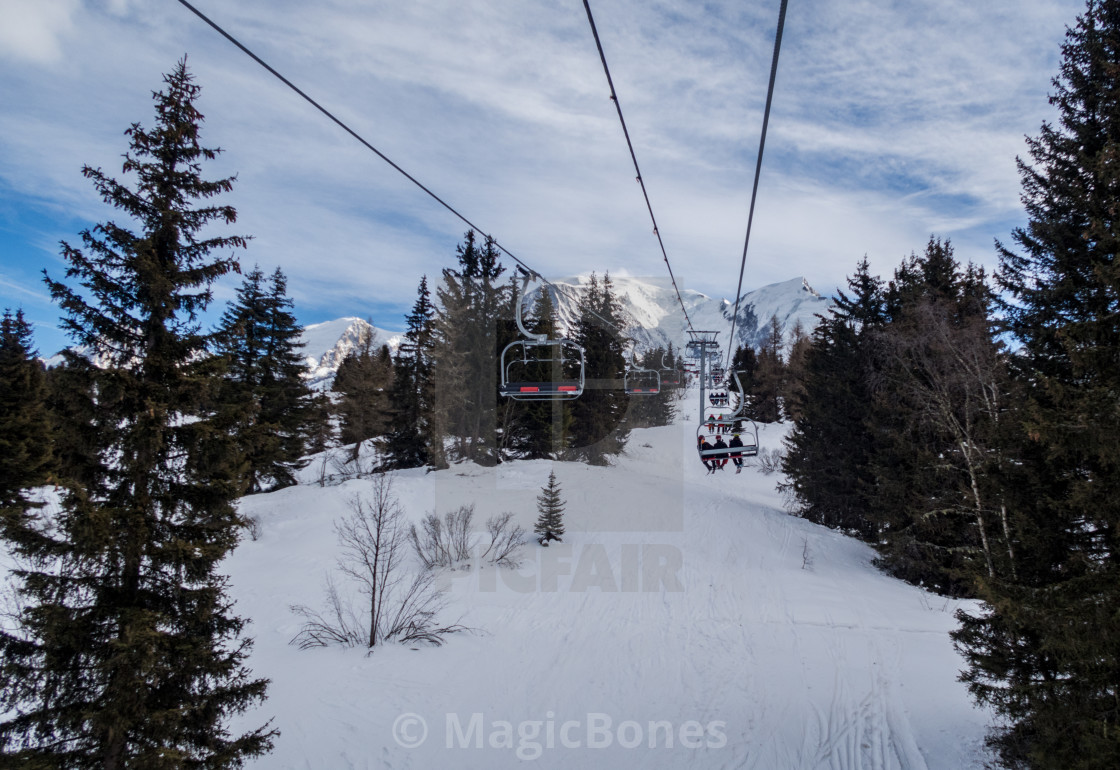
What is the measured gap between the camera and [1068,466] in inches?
285

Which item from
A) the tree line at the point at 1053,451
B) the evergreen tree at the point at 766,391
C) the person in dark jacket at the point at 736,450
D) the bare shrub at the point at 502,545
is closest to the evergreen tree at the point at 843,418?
the tree line at the point at 1053,451

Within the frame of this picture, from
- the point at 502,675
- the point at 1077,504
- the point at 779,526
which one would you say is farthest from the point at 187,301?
the point at 779,526

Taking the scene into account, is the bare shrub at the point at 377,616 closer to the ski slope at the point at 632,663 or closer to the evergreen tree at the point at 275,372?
the ski slope at the point at 632,663

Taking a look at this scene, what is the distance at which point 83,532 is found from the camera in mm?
6656

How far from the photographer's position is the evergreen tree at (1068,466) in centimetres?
571

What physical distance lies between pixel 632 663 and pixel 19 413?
23873mm

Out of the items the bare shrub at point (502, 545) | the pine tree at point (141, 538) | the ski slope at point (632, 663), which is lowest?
the ski slope at point (632, 663)

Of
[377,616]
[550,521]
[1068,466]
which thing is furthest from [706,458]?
[377,616]

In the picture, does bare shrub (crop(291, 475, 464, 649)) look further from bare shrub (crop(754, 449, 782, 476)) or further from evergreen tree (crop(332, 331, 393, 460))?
bare shrub (crop(754, 449, 782, 476))

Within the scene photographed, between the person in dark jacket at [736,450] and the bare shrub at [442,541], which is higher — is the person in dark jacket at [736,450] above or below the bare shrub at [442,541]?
above

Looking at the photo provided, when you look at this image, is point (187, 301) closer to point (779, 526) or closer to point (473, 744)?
point (473, 744)

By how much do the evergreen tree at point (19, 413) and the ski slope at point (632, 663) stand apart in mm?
7512

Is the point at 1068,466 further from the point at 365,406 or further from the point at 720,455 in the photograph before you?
the point at 365,406

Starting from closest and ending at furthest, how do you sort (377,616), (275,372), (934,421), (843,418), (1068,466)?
(1068,466) < (377,616) < (934,421) < (843,418) < (275,372)
